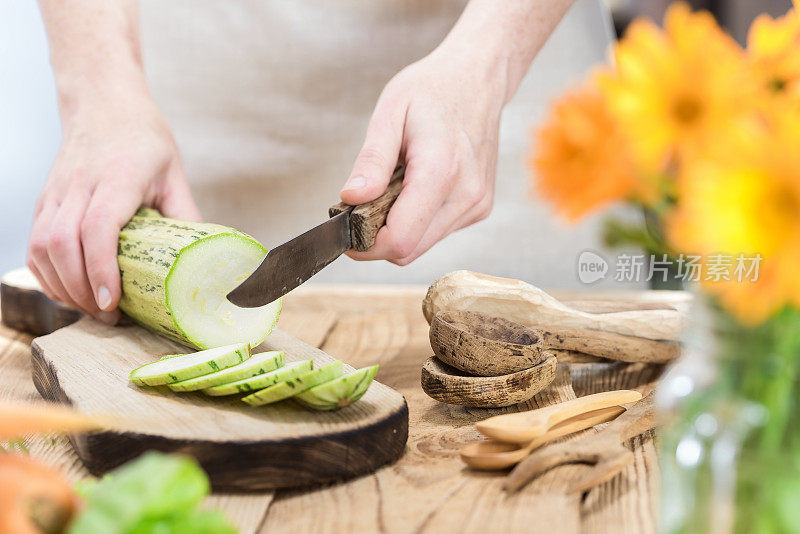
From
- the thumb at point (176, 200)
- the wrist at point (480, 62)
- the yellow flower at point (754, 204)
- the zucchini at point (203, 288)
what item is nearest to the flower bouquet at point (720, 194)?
the yellow flower at point (754, 204)

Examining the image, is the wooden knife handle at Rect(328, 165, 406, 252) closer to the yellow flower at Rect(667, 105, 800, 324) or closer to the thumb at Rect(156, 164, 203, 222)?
the thumb at Rect(156, 164, 203, 222)

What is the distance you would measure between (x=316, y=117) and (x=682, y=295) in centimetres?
136

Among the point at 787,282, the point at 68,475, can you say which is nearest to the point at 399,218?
the point at 68,475

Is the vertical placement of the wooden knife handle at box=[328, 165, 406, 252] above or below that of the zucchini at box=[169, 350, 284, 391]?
above

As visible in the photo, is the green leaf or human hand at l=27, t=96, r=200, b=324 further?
human hand at l=27, t=96, r=200, b=324

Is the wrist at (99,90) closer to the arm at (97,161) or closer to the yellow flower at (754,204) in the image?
the arm at (97,161)

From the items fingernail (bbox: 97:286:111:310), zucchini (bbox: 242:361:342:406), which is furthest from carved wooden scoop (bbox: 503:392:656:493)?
fingernail (bbox: 97:286:111:310)

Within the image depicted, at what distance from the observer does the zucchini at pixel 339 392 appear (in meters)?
1.41

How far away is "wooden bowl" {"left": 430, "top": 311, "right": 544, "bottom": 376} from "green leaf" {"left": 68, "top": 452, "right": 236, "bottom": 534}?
34.5 inches

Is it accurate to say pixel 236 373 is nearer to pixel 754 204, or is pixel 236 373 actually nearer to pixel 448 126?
pixel 448 126

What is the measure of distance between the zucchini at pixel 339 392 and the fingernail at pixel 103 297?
32.8 inches

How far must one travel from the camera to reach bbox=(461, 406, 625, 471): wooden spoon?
4.60 ft

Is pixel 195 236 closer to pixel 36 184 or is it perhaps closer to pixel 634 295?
pixel 634 295

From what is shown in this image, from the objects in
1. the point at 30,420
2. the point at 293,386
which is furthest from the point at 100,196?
the point at 30,420
